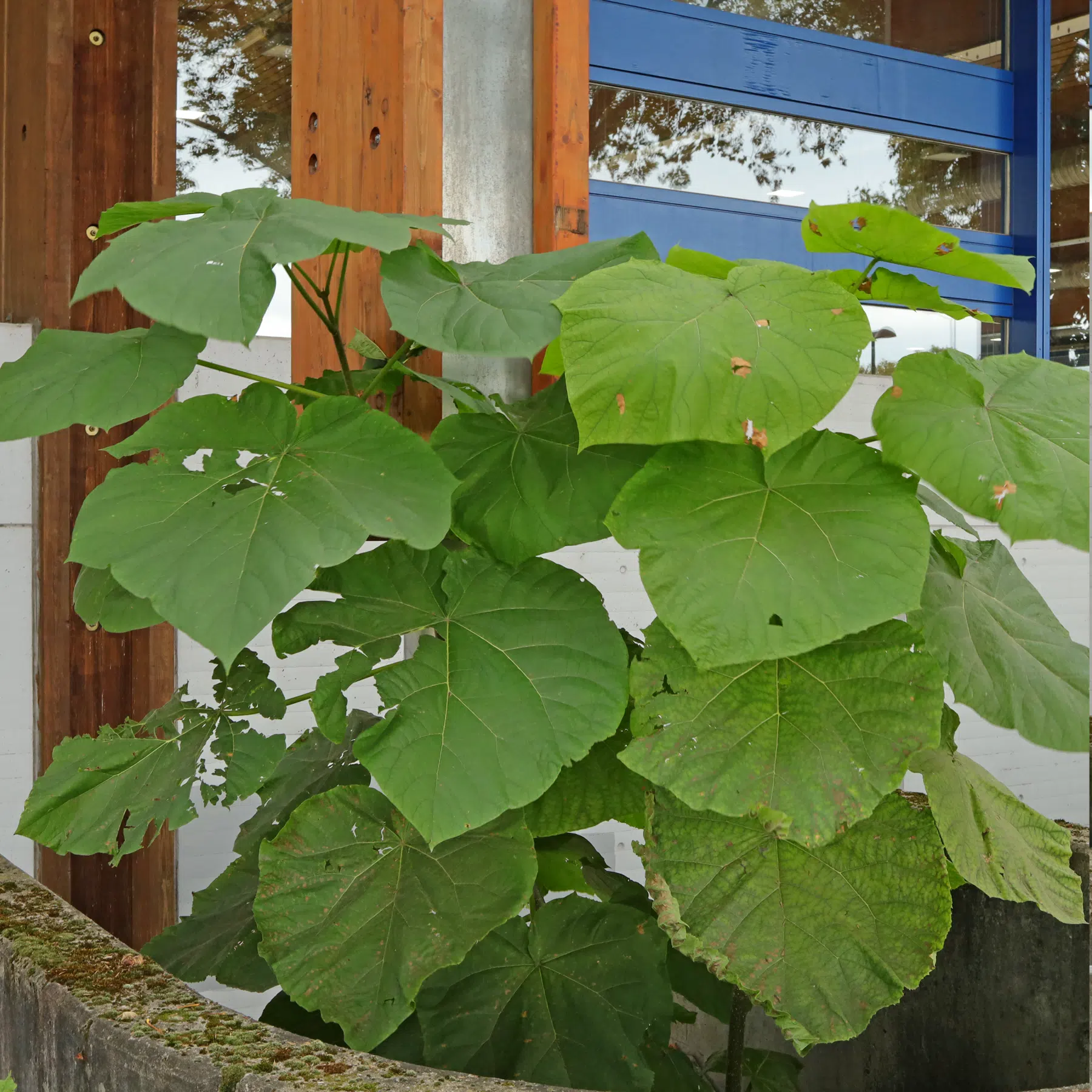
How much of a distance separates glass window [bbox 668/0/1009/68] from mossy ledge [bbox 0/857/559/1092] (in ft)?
9.66

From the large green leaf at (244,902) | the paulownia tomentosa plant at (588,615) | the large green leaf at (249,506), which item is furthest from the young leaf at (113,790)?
the large green leaf at (249,506)

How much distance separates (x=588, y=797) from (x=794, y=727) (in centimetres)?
18

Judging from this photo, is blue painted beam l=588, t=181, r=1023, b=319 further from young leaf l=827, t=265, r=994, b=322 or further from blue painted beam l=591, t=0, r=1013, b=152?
young leaf l=827, t=265, r=994, b=322

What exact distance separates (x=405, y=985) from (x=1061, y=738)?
19.2 inches

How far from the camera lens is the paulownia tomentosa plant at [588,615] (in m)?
0.74

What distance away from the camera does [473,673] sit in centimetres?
81

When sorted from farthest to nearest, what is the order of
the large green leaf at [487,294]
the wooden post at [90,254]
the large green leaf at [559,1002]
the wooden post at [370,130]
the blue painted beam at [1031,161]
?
the blue painted beam at [1031,161] → the wooden post at [90,254] → the wooden post at [370,130] → the large green leaf at [559,1002] → the large green leaf at [487,294]

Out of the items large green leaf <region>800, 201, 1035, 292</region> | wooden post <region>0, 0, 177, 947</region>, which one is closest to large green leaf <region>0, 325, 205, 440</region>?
large green leaf <region>800, 201, 1035, 292</region>

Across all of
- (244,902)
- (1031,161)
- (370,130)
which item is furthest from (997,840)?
(1031,161)

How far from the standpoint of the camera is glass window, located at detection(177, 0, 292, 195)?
2.58m

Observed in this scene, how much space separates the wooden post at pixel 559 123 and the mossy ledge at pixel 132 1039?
68cm

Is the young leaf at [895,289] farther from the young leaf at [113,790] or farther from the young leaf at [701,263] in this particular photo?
the young leaf at [113,790]

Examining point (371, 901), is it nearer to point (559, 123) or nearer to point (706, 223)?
point (559, 123)

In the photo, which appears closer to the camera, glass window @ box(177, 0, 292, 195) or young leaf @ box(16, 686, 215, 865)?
young leaf @ box(16, 686, 215, 865)
